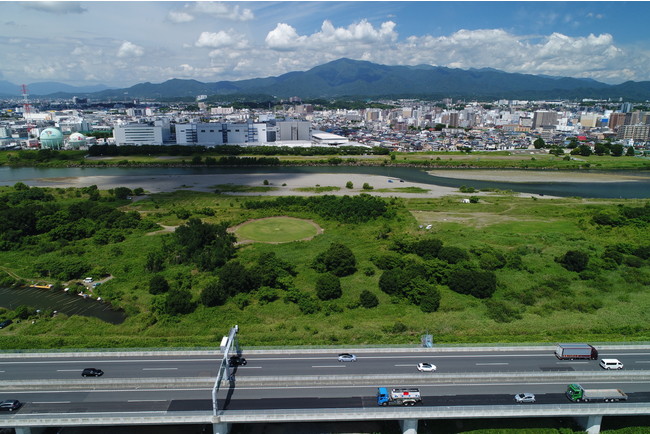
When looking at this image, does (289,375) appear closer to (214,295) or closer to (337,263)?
(214,295)

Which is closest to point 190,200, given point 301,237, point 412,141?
point 301,237

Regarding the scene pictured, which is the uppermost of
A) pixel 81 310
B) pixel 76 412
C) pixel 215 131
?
pixel 215 131

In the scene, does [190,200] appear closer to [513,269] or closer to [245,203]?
[245,203]

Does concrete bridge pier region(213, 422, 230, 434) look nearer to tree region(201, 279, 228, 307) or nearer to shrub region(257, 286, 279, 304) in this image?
tree region(201, 279, 228, 307)

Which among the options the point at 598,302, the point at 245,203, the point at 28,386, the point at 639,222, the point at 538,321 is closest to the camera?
the point at 28,386

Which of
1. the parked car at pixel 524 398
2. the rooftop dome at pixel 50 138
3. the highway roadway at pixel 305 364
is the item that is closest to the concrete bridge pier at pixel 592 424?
the highway roadway at pixel 305 364

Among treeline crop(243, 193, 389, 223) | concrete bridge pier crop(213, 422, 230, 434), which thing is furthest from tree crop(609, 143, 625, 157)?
concrete bridge pier crop(213, 422, 230, 434)

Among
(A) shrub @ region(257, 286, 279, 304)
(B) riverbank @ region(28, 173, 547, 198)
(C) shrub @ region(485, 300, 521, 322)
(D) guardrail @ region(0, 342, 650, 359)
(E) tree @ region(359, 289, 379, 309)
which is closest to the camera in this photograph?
(D) guardrail @ region(0, 342, 650, 359)
